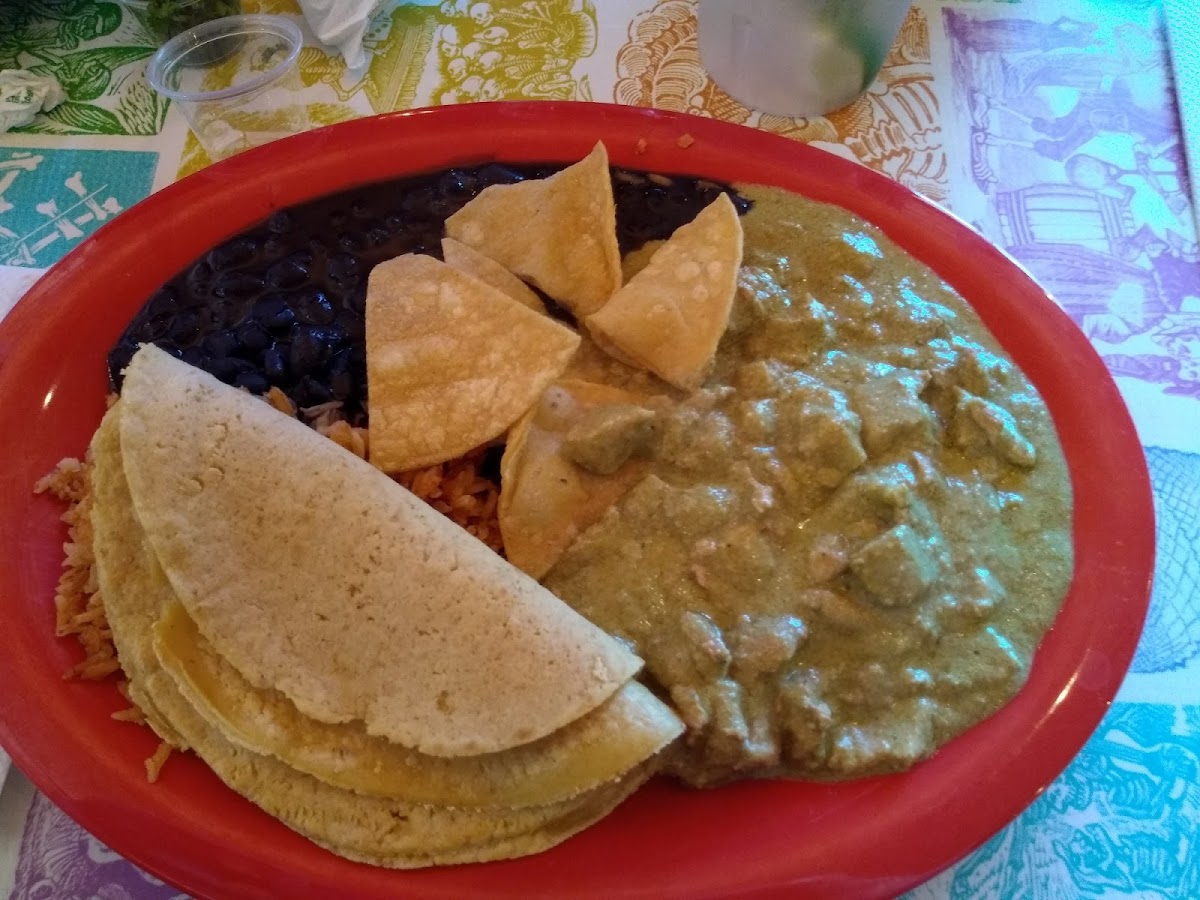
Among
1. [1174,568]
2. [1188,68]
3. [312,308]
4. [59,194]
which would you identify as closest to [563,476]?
[312,308]

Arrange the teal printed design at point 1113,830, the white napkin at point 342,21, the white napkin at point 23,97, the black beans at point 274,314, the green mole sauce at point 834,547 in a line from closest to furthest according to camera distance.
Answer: the green mole sauce at point 834,547 → the teal printed design at point 1113,830 → the black beans at point 274,314 → the white napkin at point 23,97 → the white napkin at point 342,21

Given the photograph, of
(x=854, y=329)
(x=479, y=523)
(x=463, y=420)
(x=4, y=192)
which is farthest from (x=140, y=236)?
(x=854, y=329)

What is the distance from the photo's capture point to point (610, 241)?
1.96 meters

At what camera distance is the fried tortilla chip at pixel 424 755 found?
1319 millimetres

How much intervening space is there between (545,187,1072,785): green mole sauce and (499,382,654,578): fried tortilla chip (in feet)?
0.16

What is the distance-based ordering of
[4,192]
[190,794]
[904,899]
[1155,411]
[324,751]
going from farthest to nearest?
[4,192], [1155,411], [904,899], [190,794], [324,751]

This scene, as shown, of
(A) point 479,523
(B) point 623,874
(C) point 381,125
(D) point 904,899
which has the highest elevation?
(C) point 381,125

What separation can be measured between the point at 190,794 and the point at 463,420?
2.74ft

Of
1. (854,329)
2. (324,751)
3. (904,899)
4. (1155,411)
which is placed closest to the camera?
(324,751)

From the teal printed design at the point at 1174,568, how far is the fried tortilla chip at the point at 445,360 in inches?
55.0

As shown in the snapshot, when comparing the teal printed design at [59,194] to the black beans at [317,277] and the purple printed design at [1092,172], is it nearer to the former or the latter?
the black beans at [317,277]

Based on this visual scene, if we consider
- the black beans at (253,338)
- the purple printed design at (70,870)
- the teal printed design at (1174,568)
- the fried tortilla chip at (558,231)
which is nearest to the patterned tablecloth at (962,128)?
the teal printed design at (1174,568)

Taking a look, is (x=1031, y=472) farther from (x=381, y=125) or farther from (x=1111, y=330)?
(x=381, y=125)

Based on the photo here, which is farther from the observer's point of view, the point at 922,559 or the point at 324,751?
the point at 922,559
